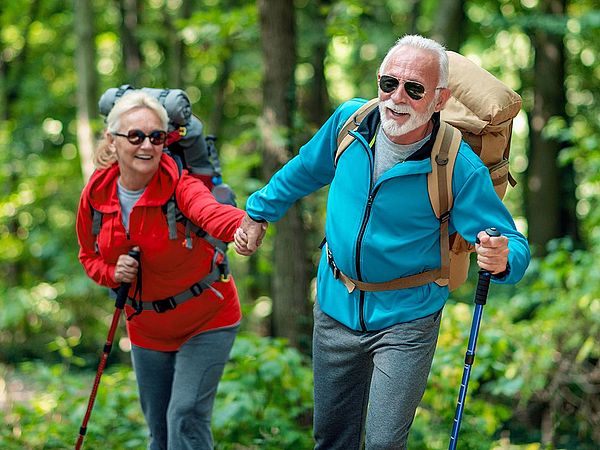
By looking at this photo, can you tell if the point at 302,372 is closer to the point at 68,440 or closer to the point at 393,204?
the point at 68,440

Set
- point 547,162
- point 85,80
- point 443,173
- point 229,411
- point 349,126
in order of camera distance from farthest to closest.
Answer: point 547,162 < point 85,80 < point 229,411 < point 349,126 < point 443,173

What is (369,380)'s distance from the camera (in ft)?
12.9

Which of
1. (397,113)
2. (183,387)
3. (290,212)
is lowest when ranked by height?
(183,387)

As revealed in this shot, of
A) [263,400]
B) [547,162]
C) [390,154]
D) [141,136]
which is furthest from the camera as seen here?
[547,162]

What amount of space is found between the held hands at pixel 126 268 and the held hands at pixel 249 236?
2.08 feet

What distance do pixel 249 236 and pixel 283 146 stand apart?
137 inches

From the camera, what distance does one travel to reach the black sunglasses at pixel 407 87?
3.50 meters

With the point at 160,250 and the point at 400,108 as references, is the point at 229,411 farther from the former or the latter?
the point at 400,108

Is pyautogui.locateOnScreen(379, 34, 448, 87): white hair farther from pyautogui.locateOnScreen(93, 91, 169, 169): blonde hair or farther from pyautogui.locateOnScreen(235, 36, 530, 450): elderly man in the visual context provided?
pyautogui.locateOnScreen(93, 91, 169, 169): blonde hair

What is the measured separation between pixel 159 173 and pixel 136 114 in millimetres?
319

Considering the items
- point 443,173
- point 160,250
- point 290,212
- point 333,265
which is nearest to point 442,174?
point 443,173

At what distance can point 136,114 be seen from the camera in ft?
14.2


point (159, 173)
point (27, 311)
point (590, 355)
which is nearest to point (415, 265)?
point (159, 173)

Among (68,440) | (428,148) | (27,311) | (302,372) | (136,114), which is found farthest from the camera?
(27,311)
